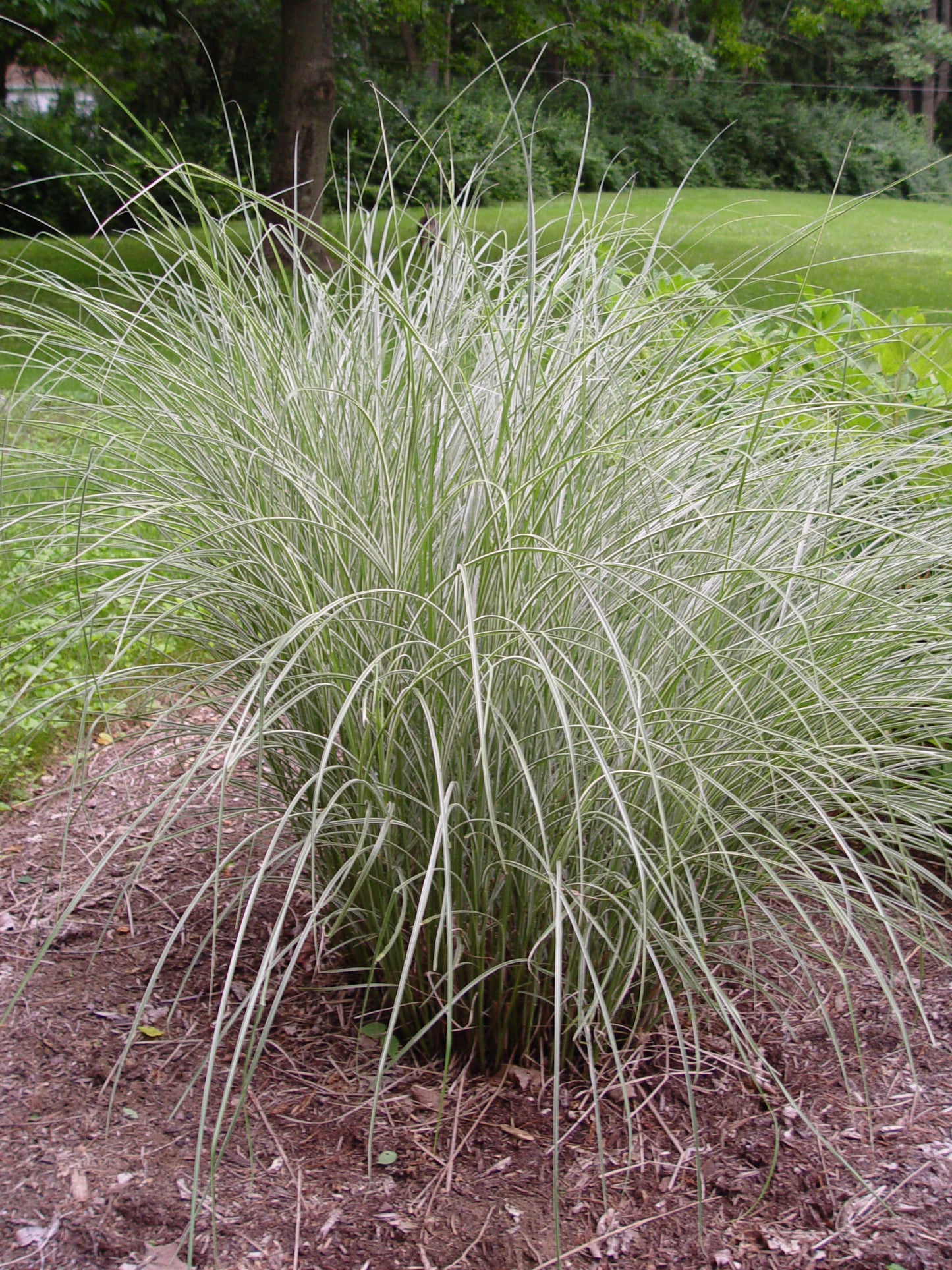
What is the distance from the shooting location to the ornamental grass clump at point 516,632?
1.40 meters

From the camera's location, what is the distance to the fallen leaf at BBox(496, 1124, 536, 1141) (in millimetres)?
1494

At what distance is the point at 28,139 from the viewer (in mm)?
13836

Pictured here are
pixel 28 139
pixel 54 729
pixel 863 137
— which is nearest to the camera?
pixel 54 729

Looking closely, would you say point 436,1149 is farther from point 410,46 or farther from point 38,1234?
point 410,46

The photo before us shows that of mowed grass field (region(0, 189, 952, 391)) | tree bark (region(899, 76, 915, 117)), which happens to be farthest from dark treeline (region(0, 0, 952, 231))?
mowed grass field (region(0, 189, 952, 391))

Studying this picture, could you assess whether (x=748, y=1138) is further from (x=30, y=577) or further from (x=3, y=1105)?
(x=30, y=577)

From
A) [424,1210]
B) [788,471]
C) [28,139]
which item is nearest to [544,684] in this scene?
[788,471]

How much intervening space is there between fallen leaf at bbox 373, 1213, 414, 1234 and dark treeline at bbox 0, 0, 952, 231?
6.32 ft

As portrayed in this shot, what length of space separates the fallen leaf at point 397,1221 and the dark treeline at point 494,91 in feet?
6.32

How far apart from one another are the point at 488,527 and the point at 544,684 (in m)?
0.25

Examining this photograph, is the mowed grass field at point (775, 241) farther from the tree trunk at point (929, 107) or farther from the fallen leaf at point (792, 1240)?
the tree trunk at point (929, 107)

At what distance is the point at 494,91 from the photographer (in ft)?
62.0

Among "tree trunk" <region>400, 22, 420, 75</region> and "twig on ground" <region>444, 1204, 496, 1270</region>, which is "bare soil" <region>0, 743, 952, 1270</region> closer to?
"twig on ground" <region>444, 1204, 496, 1270</region>

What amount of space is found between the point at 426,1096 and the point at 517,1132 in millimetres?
154
